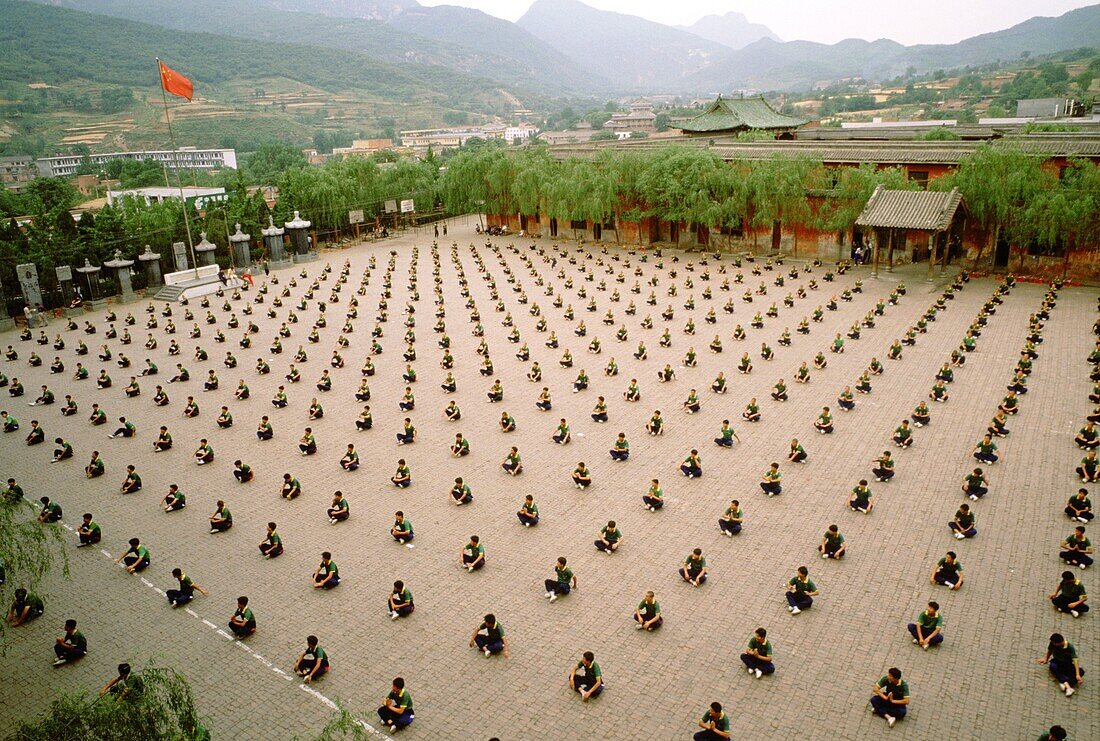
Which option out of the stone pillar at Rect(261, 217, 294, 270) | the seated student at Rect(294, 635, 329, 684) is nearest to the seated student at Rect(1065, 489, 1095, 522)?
→ the seated student at Rect(294, 635, 329, 684)

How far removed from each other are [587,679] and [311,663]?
3893 mm

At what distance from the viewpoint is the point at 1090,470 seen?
46.3 feet

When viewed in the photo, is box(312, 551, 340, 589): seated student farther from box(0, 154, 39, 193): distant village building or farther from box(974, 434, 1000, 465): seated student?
box(0, 154, 39, 193): distant village building

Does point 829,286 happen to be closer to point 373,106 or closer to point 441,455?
point 441,455

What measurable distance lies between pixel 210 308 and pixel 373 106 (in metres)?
183

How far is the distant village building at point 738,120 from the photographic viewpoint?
176 ft

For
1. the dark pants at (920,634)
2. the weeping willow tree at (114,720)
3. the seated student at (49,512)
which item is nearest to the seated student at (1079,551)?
the dark pants at (920,634)

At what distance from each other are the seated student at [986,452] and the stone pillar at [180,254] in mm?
36886

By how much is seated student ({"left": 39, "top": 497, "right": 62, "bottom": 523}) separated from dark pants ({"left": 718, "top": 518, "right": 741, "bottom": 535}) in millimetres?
13351

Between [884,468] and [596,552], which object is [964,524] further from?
[596,552]

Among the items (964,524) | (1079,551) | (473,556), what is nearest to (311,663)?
(473,556)

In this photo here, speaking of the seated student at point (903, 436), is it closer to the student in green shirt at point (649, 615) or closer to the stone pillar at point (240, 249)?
the student in green shirt at point (649, 615)

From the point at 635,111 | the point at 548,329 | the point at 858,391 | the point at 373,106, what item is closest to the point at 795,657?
the point at 858,391

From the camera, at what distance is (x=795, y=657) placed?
10.0 metres
